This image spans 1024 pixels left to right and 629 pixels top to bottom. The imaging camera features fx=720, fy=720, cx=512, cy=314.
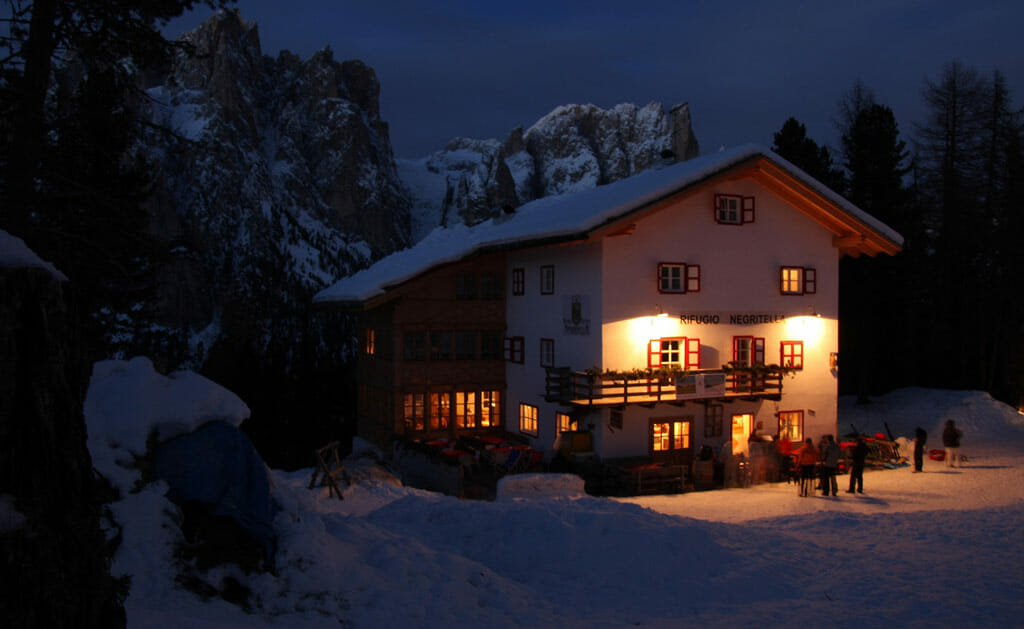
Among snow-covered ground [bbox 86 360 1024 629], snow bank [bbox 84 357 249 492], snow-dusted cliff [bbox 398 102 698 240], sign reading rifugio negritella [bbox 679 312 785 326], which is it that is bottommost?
snow-covered ground [bbox 86 360 1024 629]

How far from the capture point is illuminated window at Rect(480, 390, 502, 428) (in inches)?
1107

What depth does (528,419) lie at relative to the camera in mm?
26797

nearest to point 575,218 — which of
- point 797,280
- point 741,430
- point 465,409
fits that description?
point 465,409

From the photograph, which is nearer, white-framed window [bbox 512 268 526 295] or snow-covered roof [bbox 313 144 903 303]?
snow-covered roof [bbox 313 144 903 303]

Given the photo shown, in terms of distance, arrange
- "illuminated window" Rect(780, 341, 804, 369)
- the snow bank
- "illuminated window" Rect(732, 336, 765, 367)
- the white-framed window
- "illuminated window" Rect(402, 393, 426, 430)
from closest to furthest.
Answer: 1. the snow bank
2. "illuminated window" Rect(732, 336, 765, 367)
3. "illuminated window" Rect(780, 341, 804, 369)
4. "illuminated window" Rect(402, 393, 426, 430)
5. the white-framed window

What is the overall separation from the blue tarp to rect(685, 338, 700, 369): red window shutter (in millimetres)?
18220

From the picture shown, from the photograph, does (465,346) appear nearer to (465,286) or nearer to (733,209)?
(465,286)

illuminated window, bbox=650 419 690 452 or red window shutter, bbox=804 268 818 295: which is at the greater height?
red window shutter, bbox=804 268 818 295

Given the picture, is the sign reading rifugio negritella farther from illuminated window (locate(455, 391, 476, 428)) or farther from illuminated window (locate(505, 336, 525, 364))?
illuminated window (locate(455, 391, 476, 428))

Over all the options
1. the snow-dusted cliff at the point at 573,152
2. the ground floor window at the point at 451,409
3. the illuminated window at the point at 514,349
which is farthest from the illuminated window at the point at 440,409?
the snow-dusted cliff at the point at 573,152

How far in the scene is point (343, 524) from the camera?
9.92 m

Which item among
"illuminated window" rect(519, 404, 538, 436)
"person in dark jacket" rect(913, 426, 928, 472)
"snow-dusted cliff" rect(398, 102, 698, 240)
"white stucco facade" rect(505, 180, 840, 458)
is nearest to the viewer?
"person in dark jacket" rect(913, 426, 928, 472)

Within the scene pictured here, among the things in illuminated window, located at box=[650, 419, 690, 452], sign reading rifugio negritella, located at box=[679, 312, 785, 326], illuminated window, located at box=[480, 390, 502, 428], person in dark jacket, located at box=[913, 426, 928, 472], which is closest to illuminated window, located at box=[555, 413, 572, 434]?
illuminated window, located at box=[650, 419, 690, 452]

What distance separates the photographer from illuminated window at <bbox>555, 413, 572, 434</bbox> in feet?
79.9
